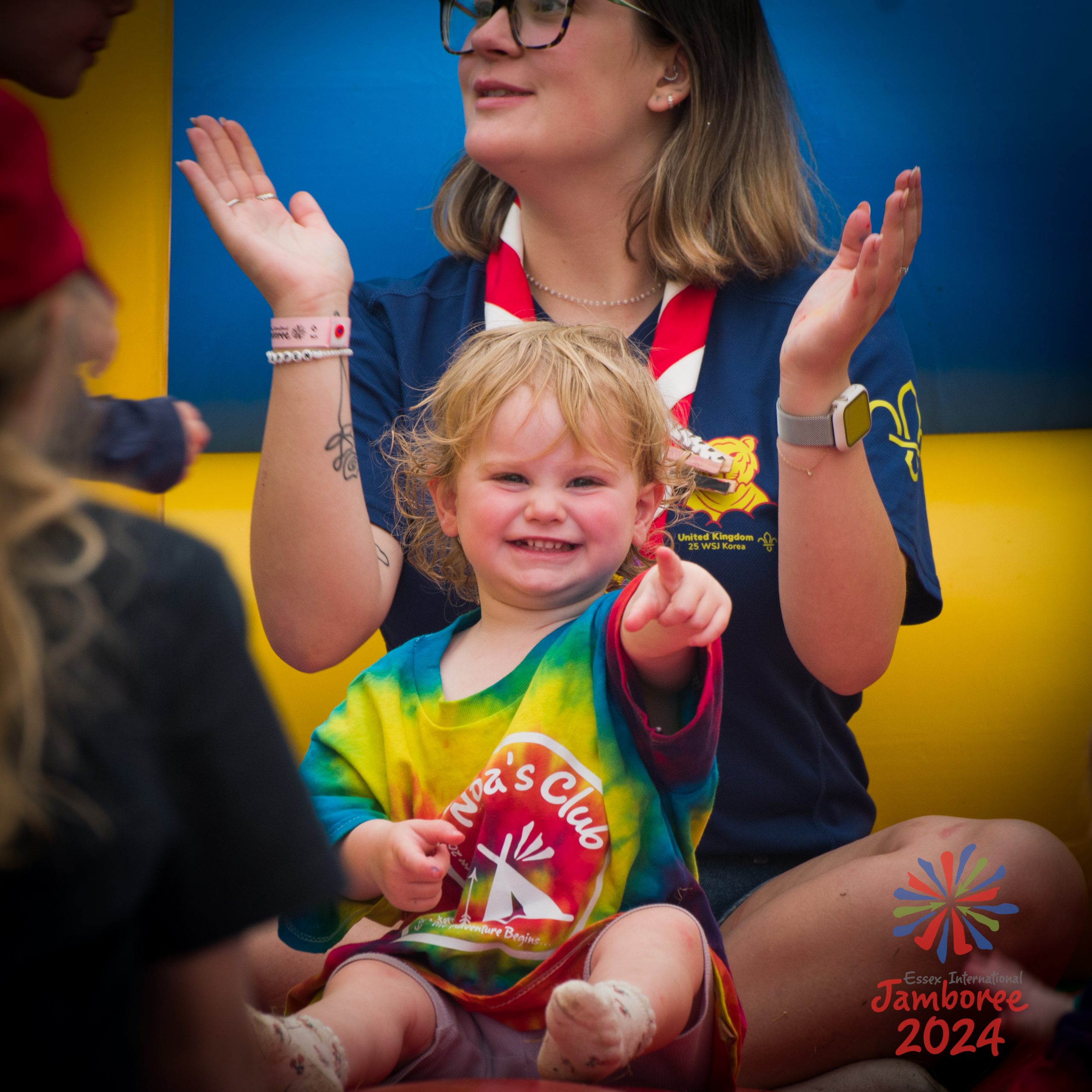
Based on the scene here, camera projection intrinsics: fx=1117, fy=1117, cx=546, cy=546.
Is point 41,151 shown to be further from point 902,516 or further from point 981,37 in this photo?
point 981,37

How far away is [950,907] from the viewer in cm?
117

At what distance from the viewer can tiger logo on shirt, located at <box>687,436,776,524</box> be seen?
1.29 m

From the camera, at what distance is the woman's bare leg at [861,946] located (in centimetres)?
119

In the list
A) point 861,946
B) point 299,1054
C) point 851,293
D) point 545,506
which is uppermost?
point 851,293

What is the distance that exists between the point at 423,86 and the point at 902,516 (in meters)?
1.00

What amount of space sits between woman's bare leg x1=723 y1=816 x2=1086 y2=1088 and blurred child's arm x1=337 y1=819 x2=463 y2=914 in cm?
43

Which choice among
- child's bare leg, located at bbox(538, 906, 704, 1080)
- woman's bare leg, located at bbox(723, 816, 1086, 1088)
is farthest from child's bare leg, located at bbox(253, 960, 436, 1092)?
woman's bare leg, located at bbox(723, 816, 1086, 1088)

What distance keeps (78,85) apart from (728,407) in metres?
0.76

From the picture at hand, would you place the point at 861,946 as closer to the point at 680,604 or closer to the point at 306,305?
the point at 680,604

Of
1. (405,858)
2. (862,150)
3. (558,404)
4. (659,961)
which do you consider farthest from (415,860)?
(862,150)

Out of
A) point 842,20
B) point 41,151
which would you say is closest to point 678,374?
point 842,20

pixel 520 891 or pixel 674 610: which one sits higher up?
pixel 674 610

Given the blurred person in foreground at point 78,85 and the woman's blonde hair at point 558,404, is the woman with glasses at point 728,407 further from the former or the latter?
the blurred person in foreground at point 78,85

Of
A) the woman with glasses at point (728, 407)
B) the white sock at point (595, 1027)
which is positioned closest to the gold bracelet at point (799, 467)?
the woman with glasses at point (728, 407)
